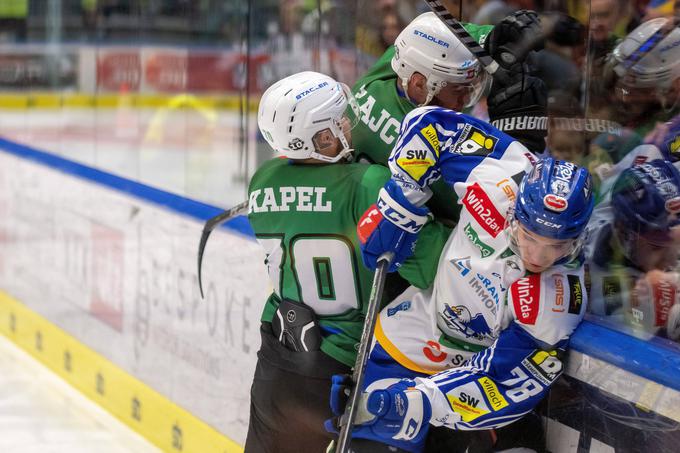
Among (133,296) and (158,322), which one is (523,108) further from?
(133,296)

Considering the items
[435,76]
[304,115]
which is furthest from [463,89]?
[304,115]

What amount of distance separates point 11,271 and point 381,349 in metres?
3.18

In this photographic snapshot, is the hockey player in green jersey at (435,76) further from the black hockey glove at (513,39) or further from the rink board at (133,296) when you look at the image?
the rink board at (133,296)

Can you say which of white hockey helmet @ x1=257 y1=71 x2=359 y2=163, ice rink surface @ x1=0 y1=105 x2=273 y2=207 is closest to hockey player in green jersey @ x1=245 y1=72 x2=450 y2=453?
white hockey helmet @ x1=257 y1=71 x2=359 y2=163

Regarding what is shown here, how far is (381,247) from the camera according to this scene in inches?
75.8

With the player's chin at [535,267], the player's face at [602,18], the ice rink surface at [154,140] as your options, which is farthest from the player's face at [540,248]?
the ice rink surface at [154,140]

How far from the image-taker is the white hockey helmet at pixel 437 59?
2.08 metres

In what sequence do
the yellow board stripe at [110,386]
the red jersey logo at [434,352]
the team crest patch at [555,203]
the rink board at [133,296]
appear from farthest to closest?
1. the yellow board stripe at [110,386]
2. the rink board at [133,296]
3. the red jersey logo at [434,352]
4. the team crest patch at [555,203]

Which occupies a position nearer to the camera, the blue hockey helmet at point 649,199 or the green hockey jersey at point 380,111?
the blue hockey helmet at point 649,199

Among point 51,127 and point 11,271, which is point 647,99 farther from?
point 51,127

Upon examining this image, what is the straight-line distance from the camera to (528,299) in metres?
1.76

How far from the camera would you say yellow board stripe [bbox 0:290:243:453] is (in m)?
3.28

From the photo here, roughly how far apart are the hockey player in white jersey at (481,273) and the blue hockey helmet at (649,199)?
0.15 m

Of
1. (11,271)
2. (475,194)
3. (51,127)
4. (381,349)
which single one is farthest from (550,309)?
(51,127)
